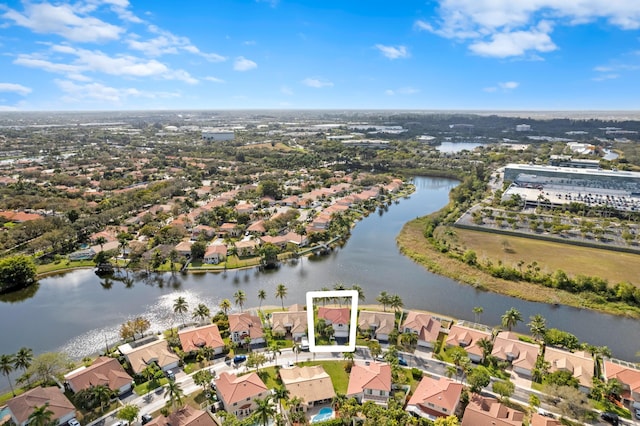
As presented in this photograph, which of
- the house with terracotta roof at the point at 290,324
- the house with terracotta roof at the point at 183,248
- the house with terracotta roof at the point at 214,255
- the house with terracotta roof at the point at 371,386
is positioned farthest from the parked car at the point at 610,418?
the house with terracotta roof at the point at 183,248

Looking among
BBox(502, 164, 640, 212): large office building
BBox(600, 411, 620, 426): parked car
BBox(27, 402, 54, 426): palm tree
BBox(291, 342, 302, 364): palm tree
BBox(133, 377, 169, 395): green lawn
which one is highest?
BBox(502, 164, 640, 212): large office building

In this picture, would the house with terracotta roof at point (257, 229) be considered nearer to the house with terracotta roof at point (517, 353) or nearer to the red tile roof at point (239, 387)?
the red tile roof at point (239, 387)

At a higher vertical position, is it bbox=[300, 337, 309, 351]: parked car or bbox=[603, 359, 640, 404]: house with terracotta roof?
bbox=[603, 359, 640, 404]: house with terracotta roof

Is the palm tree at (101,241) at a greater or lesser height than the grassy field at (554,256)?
greater

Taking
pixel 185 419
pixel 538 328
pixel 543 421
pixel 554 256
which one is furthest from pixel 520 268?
pixel 185 419

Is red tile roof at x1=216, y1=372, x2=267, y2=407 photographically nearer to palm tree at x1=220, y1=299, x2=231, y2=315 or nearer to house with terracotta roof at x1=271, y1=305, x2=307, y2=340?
house with terracotta roof at x1=271, y1=305, x2=307, y2=340

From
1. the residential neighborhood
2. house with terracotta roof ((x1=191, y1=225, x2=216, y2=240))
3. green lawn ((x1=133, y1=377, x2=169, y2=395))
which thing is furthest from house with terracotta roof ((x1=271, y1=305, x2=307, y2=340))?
house with terracotta roof ((x1=191, y1=225, x2=216, y2=240))

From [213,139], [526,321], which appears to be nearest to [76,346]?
[526,321]

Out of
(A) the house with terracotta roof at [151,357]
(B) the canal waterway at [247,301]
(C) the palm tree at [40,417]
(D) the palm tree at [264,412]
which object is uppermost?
(D) the palm tree at [264,412]
